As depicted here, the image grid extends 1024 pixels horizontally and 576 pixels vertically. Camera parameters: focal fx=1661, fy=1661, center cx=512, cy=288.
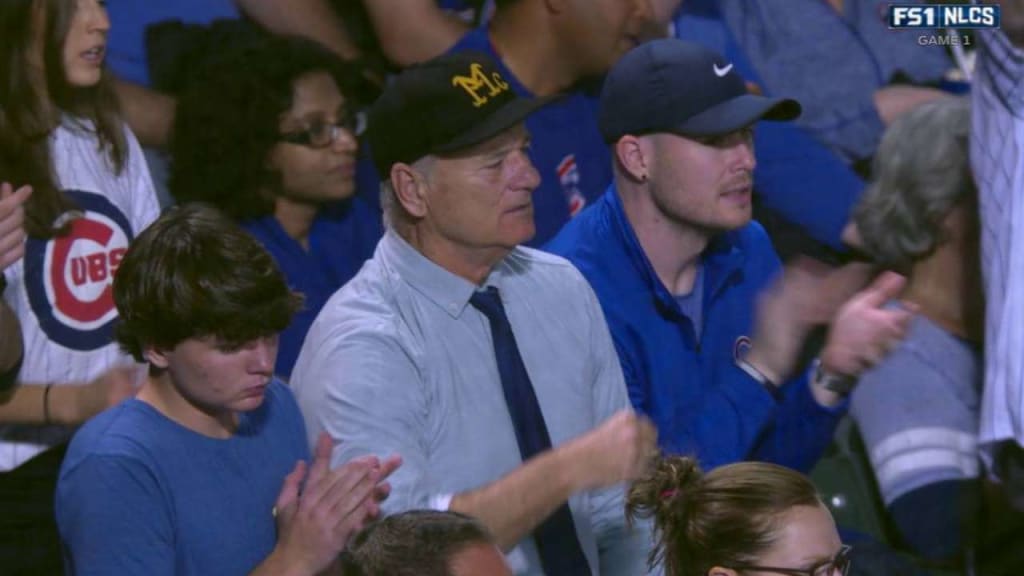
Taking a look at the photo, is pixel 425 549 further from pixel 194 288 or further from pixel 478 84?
pixel 478 84

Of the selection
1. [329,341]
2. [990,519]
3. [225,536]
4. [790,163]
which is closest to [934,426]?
[990,519]

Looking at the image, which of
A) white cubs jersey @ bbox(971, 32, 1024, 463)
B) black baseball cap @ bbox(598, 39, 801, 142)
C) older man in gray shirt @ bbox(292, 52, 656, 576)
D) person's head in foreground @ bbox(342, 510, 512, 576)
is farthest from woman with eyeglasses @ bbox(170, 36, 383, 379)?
white cubs jersey @ bbox(971, 32, 1024, 463)

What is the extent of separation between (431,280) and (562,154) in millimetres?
929

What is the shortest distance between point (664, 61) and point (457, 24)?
53 cm

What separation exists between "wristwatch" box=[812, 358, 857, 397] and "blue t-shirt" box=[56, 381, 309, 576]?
980 mm

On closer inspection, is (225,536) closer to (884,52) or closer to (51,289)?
(51,289)

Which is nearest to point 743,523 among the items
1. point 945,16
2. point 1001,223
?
point 1001,223

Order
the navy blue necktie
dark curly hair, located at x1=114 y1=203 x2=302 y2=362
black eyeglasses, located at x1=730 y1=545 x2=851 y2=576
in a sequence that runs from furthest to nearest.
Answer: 1. the navy blue necktie
2. dark curly hair, located at x1=114 y1=203 x2=302 y2=362
3. black eyeglasses, located at x1=730 y1=545 x2=851 y2=576

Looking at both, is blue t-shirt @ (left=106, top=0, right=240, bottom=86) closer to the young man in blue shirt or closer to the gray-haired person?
the young man in blue shirt

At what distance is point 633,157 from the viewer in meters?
3.11

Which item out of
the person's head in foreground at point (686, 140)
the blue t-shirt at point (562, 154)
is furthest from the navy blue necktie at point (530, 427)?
the blue t-shirt at point (562, 154)

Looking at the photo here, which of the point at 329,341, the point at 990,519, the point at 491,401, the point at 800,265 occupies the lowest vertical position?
the point at 990,519

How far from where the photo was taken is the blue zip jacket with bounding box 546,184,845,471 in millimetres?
2861

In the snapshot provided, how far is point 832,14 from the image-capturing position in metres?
3.87
